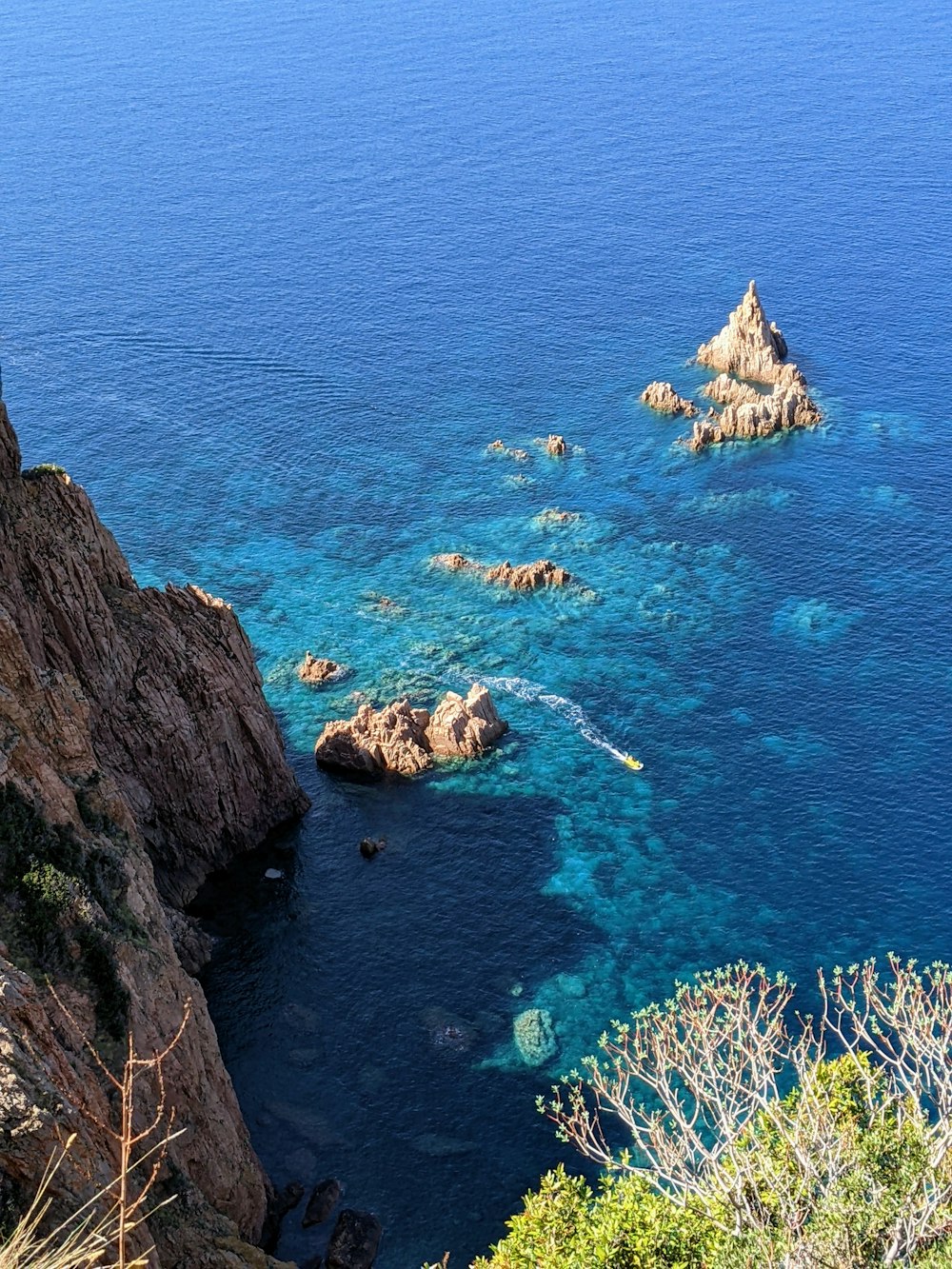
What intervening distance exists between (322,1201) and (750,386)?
119m

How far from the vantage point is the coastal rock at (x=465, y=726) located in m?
101

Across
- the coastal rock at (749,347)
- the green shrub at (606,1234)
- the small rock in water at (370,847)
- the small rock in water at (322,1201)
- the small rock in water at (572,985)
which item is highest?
the coastal rock at (749,347)

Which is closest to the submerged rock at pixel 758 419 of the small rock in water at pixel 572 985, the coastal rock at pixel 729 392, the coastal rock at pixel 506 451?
the coastal rock at pixel 729 392

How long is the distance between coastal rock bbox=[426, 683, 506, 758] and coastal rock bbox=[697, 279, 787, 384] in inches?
3013

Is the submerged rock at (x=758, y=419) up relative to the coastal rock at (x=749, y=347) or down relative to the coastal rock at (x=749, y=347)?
down

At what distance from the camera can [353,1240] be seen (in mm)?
64000

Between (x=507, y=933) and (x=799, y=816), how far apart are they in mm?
24222

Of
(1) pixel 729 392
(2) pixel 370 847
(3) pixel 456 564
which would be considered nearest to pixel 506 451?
(3) pixel 456 564

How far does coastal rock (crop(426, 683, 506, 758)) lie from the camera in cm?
10138

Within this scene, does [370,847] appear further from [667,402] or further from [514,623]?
[667,402]

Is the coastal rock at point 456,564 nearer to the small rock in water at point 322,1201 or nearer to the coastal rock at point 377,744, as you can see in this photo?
the coastal rock at point 377,744

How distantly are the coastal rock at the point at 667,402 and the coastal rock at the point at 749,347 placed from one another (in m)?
10.9

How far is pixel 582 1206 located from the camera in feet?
159

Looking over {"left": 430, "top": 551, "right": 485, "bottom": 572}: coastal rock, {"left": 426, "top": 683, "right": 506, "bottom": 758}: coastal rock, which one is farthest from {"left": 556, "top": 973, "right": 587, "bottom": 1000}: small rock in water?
{"left": 430, "top": 551, "right": 485, "bottom": 572}: coastal rock
